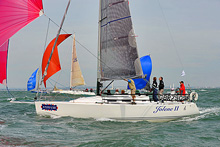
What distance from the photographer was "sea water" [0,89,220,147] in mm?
8477

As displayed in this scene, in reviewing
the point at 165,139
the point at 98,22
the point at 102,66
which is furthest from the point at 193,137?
the point at 98,22

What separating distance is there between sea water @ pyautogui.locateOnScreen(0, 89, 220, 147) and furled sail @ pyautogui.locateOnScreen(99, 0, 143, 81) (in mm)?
3323

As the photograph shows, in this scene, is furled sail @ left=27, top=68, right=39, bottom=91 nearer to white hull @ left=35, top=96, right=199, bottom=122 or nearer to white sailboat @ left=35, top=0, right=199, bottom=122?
white sailboat @ left=35, top=0, right=199, bottom=122

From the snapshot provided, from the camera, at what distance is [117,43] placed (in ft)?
47.2

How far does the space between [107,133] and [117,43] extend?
6067 millimetres

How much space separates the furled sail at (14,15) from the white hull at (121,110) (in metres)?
4.26

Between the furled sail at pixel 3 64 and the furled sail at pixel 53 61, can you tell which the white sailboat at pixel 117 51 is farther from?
the furled sail at pixel 53 61

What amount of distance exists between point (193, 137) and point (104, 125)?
3846mm

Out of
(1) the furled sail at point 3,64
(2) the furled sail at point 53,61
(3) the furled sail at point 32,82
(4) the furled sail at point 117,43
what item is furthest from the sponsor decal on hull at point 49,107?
(3) the furled sail at point 32,82

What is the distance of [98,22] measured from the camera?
47.9ft

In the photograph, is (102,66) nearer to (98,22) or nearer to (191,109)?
(98,22)

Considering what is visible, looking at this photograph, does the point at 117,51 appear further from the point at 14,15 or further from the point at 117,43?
the point at 14,15

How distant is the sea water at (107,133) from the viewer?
8477 millimetres

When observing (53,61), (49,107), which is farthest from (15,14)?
(53,61)
